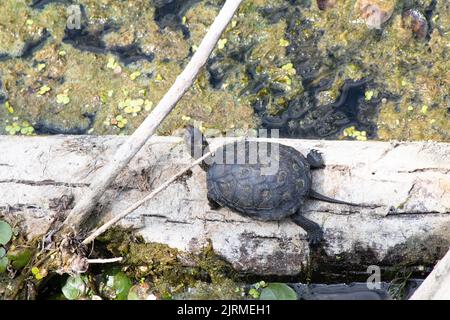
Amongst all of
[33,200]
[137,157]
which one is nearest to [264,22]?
[137,157]

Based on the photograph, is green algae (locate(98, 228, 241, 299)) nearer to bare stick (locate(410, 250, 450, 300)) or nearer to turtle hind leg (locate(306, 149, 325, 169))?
turtle hind leg (locate(306, 149, 325, 169))

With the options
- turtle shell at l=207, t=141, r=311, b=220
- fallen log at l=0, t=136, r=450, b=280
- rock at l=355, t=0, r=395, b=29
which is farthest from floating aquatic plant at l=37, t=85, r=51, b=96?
rock at l=355, t=0, r=395, b=29

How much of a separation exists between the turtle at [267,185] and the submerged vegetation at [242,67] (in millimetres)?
629

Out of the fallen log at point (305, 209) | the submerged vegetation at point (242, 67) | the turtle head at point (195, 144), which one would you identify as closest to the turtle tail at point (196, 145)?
the turtle head at point (195, 144)

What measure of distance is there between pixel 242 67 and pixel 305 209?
124 centimetres

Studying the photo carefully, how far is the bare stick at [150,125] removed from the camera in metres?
2.35

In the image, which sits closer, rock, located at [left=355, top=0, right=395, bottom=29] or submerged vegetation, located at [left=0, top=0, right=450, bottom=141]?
submerged vegetation, located at [left=0, top=0, right=450, bottom=141]

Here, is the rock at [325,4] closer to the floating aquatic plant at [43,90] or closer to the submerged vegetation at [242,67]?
the submerged vegetation at [242,67]

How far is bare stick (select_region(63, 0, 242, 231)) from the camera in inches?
92.5

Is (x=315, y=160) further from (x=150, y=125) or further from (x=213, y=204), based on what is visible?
(x=150, y=125)

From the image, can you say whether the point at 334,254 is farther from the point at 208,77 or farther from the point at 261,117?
the point at 208,77

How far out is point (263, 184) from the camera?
2770mm

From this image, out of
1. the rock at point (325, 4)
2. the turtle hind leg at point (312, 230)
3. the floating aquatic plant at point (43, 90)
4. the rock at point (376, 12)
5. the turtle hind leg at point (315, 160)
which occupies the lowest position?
the turtle hind leg at point (312, 230)

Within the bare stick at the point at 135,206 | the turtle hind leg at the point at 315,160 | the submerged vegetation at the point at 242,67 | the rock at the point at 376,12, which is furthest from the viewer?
the rock at the point at 376,12
